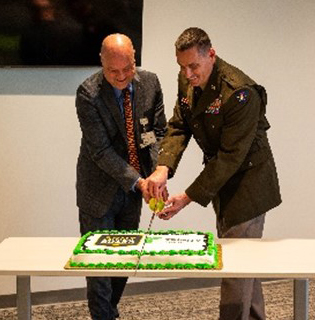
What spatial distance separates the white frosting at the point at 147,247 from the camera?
2250mm

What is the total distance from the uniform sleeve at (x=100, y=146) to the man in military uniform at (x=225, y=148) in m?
0.24

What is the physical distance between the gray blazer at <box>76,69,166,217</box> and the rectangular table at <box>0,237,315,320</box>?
0.52 m

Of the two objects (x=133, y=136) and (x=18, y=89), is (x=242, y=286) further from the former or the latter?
(x=18, y=89)

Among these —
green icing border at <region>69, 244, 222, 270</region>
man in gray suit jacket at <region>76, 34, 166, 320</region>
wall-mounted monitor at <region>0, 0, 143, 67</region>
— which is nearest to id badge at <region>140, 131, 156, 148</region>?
man in gray suit jacket at <region>76, 34, 166, 320</region>

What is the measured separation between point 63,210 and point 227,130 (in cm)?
149

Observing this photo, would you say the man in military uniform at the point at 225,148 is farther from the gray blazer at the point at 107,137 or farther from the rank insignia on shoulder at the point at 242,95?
the gray blazer at the point at 107,137

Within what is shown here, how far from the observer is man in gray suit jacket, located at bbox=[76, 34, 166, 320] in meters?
2.96

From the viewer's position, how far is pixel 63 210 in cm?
371

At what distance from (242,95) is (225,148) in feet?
0.72

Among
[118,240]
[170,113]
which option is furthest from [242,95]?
[170,113]

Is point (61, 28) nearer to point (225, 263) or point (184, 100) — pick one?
point (184, 100)

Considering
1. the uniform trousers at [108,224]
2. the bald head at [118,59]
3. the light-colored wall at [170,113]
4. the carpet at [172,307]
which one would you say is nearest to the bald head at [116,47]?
the bald head at [118,59]

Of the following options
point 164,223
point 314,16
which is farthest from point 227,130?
point 314,16

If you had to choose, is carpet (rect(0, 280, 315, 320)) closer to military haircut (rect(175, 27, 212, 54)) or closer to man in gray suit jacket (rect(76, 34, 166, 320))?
man in gray suit jacket (rect(76, 34, 166, 320))
